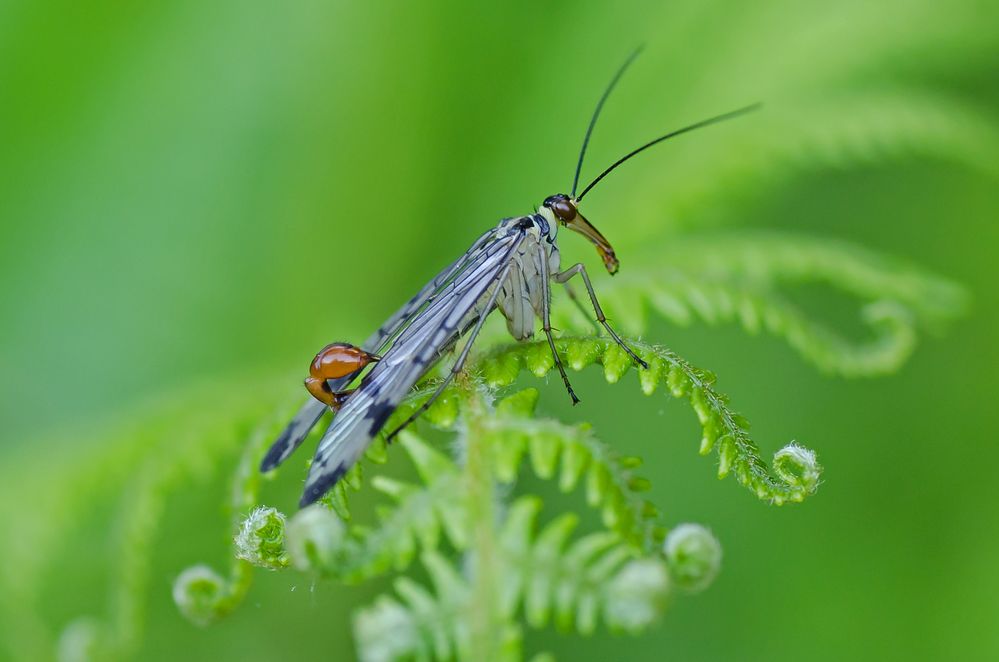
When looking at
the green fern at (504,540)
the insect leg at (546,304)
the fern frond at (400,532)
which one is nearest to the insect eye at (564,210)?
the insect leg at (546,304)

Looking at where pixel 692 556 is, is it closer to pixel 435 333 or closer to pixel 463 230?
pixel 435 333

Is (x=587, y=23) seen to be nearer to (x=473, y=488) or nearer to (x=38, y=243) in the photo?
(x=38, y=243)

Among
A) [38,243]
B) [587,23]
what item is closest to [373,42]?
[587,23]

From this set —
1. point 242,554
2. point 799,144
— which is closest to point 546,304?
point 242,554

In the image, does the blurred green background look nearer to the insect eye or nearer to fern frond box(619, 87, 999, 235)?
fern frond box(619, 87, 999, 235)

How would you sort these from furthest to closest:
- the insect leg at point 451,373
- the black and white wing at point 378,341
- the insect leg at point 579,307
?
the insect leg at point 579,307
the black and white wing at point 378,341
the insect leg at point 451,373

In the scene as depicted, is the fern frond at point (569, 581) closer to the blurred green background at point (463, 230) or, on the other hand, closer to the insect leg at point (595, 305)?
the insect leg at point (595, 305)
